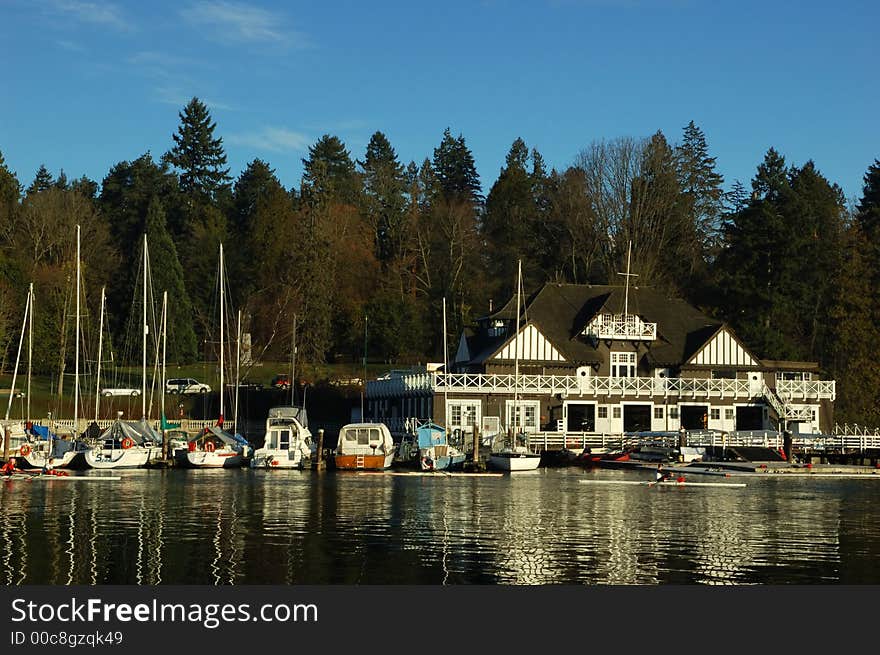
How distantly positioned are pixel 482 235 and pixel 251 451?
58369 mm

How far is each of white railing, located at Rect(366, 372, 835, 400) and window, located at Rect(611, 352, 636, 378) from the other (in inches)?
120

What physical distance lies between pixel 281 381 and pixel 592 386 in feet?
93.0

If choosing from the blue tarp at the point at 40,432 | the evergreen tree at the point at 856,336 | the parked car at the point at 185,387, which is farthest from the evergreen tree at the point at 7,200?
the evergreen tree at the point at 856,336

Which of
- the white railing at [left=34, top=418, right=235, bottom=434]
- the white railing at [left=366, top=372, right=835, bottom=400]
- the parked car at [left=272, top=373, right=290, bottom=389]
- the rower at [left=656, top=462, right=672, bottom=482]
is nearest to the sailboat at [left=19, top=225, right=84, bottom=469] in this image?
the white railing at [left=34, top=418, right=235, bottom=434]

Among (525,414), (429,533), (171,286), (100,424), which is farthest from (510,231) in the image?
(429,533)

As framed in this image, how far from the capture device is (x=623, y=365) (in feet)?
280

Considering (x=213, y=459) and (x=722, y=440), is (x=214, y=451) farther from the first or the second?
(x=722, y=440)

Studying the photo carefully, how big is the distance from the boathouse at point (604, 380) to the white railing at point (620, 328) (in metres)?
0.07

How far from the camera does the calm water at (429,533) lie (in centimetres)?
2930

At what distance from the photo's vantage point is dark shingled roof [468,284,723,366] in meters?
84.4

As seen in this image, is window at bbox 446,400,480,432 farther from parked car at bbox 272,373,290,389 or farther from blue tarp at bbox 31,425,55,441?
blue tarp at bbox 31,425,55,441

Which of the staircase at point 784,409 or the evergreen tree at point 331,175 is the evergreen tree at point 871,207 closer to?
the staircase at point 784,409

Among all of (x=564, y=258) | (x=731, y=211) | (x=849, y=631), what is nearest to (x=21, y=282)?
(x=564, y=258)

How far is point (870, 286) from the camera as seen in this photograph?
324ft
